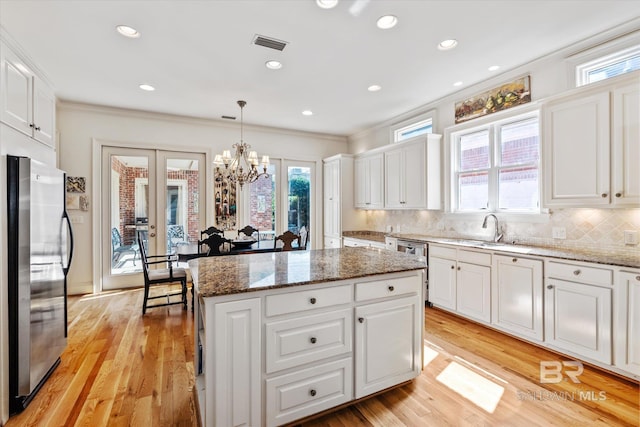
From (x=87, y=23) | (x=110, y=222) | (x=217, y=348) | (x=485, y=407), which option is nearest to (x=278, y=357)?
(x=217, y=348)

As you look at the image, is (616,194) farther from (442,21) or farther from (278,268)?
(278,268)

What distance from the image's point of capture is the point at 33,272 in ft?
6.57

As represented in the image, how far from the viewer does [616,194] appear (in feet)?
7.64

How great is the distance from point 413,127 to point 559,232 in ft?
8.62

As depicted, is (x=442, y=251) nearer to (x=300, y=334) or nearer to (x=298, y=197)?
(x=300, y=334)

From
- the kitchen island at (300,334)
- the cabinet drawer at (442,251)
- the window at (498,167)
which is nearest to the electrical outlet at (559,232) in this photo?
the window at (498,167)

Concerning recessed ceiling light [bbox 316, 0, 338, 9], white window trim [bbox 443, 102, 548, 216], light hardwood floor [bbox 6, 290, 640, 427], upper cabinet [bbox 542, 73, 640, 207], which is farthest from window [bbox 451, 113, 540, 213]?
recessed ceiling light [bbox 316, 0, 338, 9]

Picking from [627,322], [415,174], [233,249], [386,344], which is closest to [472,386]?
[386,344]

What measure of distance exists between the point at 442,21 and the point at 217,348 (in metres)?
2.88

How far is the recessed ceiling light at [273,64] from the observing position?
3.08m

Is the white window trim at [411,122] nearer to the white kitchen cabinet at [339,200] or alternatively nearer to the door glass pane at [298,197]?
the white kitchen cabinet at [339,200]

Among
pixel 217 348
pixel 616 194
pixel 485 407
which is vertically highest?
pixel 616 194

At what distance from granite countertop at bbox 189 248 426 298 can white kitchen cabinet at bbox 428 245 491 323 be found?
117 centimetres

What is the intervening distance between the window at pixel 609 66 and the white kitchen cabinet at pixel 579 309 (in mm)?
1795
